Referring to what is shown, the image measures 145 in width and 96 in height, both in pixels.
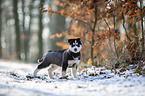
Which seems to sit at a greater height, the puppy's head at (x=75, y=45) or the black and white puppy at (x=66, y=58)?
the puppy's head at (x=75, y=45)

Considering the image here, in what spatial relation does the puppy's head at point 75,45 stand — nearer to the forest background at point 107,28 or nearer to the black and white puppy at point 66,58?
the black and white puppy at point 66,58

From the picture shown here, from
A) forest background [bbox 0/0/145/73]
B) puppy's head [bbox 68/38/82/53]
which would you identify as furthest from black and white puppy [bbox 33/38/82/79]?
forest background [bbox 0/0/145/73]

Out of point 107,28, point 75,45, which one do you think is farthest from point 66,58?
point 107,28

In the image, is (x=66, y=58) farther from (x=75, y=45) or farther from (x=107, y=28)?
(x=107, y=28)

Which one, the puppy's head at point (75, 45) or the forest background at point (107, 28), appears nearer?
the puppy's head at point (75, 45)

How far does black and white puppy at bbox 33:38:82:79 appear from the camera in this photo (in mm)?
5207

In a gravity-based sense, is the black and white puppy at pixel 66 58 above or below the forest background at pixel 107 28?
below

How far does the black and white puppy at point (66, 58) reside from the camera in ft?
17.1

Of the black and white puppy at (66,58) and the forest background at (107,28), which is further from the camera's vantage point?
the forest background at (107,28)

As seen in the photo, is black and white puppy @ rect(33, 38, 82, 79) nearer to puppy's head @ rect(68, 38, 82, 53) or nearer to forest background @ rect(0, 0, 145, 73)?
puppy's head @ rect(68, 38, 82, 53)

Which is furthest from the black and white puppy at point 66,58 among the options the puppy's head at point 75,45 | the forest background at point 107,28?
the forest background at point 107,28

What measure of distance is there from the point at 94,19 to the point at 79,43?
142 inches

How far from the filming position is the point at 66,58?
5.39 metres

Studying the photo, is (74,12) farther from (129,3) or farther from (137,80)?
(137,80)
